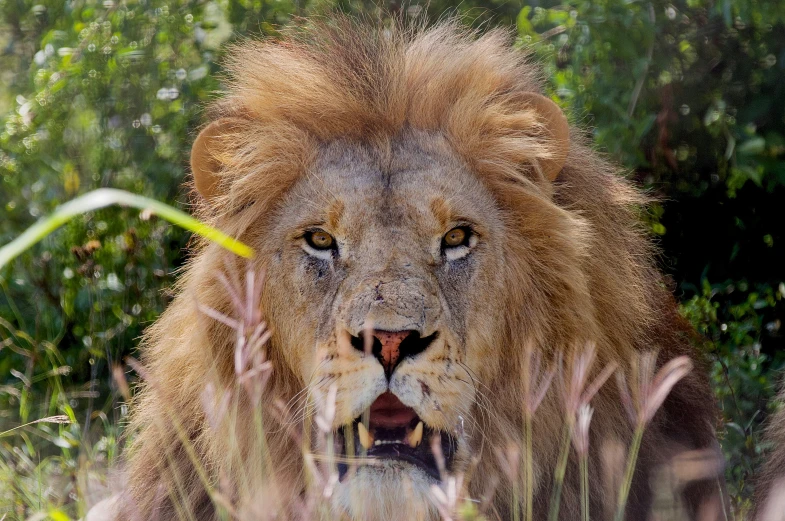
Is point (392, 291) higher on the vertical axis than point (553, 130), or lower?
lower

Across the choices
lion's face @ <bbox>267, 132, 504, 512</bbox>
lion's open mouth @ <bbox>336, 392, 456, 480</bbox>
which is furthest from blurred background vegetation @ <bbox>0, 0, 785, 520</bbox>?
lion's open mouth @ <bbox>336, 392, 456, 480</bbox>

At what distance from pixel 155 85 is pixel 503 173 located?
267 cm

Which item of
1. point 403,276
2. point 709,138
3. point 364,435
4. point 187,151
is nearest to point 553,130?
point 403,276

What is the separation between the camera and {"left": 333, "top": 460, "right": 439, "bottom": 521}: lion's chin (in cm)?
287

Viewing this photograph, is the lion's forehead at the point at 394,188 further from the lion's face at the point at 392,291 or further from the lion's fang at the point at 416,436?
the lion's fang at the point at 416,436

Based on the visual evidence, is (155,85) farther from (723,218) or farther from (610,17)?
(723,218)

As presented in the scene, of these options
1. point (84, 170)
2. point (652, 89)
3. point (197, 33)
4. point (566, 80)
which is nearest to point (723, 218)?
point (652, 89)

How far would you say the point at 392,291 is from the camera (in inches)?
115

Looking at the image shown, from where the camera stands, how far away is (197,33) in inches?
219

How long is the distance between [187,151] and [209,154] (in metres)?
1.68

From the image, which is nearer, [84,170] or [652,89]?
[652,89]

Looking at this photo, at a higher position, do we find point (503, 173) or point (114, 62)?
point (503, 173)

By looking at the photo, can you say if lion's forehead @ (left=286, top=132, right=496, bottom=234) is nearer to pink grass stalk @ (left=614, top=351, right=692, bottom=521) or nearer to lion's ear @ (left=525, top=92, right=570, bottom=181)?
lion's ear @ (left=525, top=92, right=570, bottom=181)

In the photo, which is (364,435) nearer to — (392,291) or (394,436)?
(394,436)
